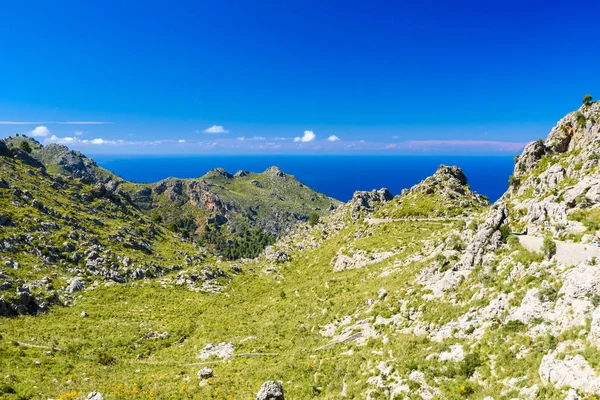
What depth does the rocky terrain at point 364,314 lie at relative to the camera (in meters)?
21.7

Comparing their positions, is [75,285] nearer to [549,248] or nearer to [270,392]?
[270,392]

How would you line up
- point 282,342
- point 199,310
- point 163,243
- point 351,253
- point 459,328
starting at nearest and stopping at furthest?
point 459,328, point 282,342, point 199,310, point 351,253, point 163,243

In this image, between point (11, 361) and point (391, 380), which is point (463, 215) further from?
point (11, 361)

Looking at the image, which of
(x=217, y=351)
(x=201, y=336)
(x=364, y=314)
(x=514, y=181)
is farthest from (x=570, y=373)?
(x=514, y=181)

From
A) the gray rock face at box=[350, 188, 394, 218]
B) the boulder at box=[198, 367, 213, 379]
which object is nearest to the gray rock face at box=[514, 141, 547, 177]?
the gray rock face at box=[350, 188, 394, 218]

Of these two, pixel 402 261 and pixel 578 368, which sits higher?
pixel 578 368

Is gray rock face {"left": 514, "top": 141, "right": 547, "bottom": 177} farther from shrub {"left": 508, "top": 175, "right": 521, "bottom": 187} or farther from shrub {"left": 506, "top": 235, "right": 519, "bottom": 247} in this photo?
shrub {"left": 506, "top": 235, "right": 519, "bottom": 247}

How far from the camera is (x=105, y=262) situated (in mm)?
82938

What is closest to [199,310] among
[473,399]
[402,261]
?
[402,261]

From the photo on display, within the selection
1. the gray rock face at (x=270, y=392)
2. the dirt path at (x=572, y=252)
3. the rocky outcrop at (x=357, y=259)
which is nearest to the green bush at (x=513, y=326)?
the dirt path at (x=572, y=252)

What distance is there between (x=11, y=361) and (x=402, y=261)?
56.2 meters

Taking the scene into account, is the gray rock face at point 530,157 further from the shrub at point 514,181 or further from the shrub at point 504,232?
the shrub at point 504,232

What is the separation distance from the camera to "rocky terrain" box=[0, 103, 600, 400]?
21656 mm

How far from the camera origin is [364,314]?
39062 millimetres
